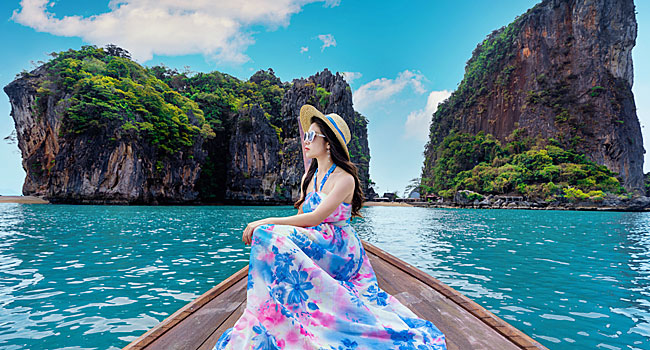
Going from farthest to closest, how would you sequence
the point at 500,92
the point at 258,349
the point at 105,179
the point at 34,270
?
the point at 500,92, the point at 105,179, the point at 34,270, the point at 258,349

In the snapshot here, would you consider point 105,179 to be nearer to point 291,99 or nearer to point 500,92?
point 291,99

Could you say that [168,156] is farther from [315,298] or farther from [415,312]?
[315,298]

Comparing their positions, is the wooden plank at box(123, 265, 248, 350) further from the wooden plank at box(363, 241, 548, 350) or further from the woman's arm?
the wooden plank at box(363, 241, 548, 350)

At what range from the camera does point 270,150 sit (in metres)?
37.7

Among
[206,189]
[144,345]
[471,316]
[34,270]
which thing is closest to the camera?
[144,345]

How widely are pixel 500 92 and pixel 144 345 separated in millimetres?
66066

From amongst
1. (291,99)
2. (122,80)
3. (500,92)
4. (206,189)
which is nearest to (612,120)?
(500,92)

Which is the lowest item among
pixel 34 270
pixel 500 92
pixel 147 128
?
pixel 34 270

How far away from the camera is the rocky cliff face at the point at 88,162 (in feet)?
87.5

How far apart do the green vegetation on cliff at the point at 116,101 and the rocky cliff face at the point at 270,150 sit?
4.61 metres

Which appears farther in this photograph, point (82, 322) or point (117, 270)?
point (117, 270)

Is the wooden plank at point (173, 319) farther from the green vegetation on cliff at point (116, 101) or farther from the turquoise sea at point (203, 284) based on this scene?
the green vegetation on cliff at point (116, 101)

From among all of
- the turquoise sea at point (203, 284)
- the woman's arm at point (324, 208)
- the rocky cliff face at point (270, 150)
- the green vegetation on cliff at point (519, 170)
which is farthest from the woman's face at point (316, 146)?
the green vegetation on cliff at point (519, 170)

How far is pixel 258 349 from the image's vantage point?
125cm
